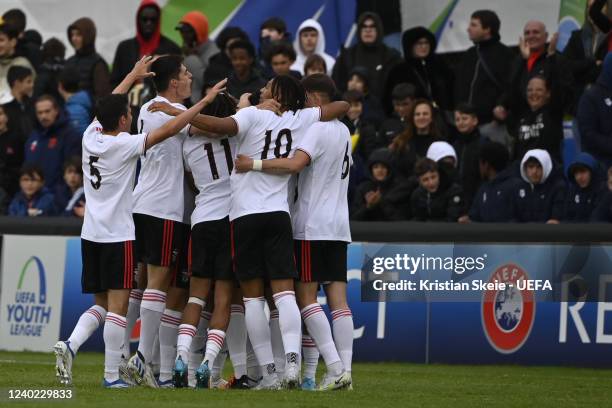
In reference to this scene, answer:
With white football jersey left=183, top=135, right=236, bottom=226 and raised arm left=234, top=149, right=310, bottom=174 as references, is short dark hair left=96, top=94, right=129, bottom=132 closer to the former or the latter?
white football jersey left=183, top=135, right=236, bottom=226

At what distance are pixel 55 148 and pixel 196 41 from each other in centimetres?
221

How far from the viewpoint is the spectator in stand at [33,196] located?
18.4m

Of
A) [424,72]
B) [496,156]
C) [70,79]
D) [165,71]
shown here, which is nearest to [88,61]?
[70,79]

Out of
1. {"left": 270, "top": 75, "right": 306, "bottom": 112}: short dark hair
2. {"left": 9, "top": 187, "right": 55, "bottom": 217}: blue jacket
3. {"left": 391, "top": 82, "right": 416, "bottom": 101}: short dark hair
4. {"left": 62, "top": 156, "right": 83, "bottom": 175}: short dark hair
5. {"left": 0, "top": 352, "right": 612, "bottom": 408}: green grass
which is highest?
{"left": 391, "top": 82, "right": 416, "bottom": 101}: short dark hair

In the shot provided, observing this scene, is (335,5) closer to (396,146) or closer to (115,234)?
(396,146)

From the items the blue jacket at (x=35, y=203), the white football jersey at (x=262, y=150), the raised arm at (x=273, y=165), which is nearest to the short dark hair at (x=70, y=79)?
the blue jacket at (x=35, y=203)

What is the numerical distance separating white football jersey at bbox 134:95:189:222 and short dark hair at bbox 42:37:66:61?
8435 mm

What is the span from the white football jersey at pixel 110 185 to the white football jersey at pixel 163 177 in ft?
1.06

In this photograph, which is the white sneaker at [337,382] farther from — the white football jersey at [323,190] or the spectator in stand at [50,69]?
the spectator in stand at [50,69]

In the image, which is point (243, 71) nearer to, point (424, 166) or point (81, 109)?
point (424, 166)

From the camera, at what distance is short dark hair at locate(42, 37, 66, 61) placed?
20.5 meters

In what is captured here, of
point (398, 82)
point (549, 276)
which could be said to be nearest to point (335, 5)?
point (398, 82)

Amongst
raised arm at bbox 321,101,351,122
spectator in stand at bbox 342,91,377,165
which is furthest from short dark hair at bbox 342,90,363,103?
raised arm at bbox 321,101,351,122

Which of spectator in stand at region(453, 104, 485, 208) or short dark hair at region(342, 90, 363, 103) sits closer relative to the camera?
spectator in stand at region(453, 104, 485, 208)
